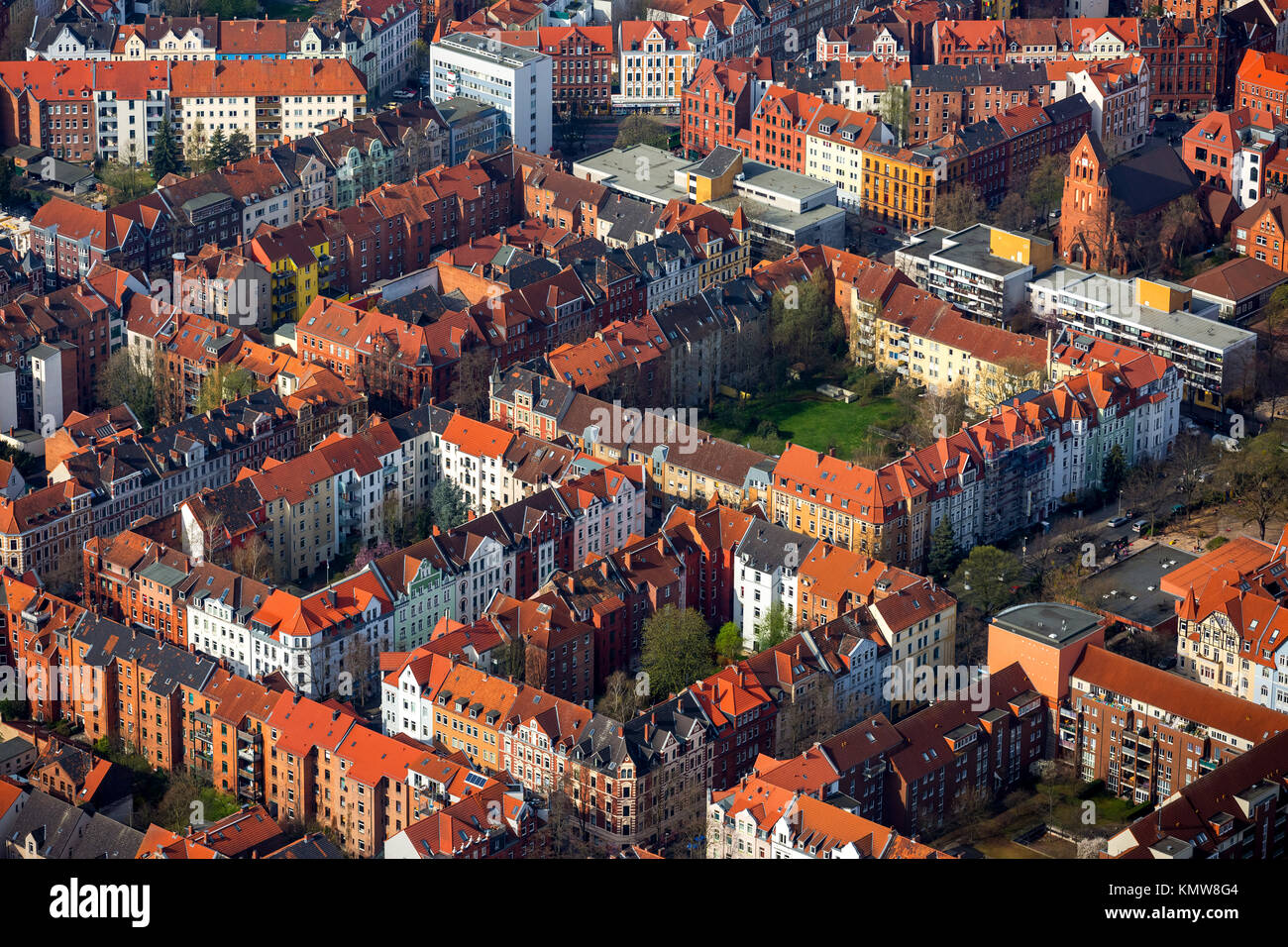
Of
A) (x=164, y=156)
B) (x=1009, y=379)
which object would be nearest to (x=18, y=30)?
(x=164, y=156)

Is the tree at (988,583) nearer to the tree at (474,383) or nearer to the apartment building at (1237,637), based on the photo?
the apartment building at (1237,637)

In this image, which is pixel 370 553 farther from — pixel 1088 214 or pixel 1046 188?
→ pixel 1046 188

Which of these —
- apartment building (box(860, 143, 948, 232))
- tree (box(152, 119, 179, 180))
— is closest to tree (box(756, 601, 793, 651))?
apartment building (box(860, 143, 948, 232))

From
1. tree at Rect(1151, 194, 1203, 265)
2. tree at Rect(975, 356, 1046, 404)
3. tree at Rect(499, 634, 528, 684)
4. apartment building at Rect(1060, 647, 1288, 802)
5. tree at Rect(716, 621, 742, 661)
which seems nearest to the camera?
apartment building at Rect(1060, 647, 1288, 802)

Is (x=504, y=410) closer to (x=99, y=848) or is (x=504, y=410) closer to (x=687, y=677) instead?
(x=687, y=677)

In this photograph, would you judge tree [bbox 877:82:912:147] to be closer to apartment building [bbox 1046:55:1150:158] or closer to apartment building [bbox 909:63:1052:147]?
apartment building [bbox 909:63:1052:147]

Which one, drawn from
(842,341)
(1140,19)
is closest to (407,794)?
(842,341)

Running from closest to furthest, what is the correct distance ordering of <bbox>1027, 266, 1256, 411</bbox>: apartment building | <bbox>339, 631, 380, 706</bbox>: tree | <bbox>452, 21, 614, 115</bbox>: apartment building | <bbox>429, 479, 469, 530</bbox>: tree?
<bbox>339, 631, 380, 706</bbox>: tree
<bbox>429, 479, 469, 530</bbox>: tree
<bbox>1027, 266, 1256, 411</bbox>: apartment building
<bbox>452, 21, 614, 115</bbox>: apartment building
